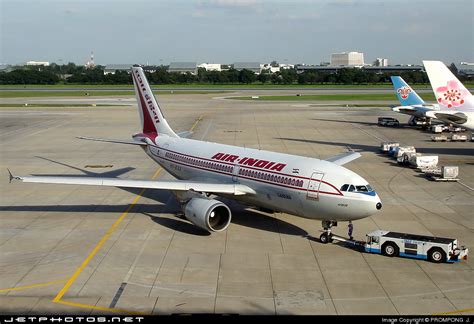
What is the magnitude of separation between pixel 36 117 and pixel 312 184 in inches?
3300

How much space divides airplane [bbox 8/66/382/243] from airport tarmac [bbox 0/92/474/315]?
161cm

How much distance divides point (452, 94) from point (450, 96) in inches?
10.9

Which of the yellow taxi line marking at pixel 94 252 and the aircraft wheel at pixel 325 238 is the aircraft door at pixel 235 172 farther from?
the yellow taxi line marking at pixel 94 252

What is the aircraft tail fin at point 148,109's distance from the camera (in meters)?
43.6

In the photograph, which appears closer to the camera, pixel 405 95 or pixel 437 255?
pixel 437 255

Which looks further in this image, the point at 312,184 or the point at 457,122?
the point at 457,122

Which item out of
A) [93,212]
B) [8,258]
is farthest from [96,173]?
[8,258]

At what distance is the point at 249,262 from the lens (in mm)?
27203

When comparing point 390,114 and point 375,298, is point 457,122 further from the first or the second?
point 390,114

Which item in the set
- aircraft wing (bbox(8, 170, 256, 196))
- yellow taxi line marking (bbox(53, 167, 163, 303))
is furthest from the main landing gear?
yellow taxi line marking (bbox(53, 167, 163, 303))

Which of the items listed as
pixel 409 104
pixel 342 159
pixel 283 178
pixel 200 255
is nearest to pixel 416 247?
pixel 283 178

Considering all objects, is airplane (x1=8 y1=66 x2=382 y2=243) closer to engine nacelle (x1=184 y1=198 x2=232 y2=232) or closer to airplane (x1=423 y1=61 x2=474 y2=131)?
engine nacelle (x1=184 y1=198 x2=232 y2=232)

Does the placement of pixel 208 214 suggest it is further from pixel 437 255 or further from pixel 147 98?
pixel 147 98

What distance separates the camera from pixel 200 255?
28.2m
